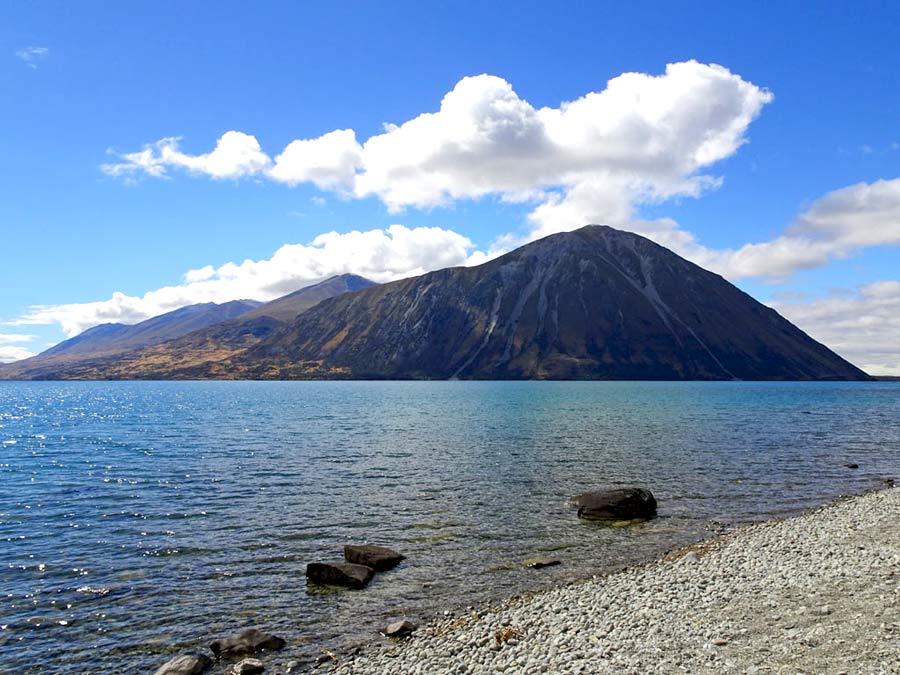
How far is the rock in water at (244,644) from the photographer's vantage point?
1969cm

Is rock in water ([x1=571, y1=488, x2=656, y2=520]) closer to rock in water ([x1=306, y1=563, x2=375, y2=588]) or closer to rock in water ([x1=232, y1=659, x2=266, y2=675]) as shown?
rock in water ([x1=306, y1=563, x2=375, y2=588])

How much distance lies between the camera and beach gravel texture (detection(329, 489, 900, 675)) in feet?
52.1

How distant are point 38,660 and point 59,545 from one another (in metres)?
13.8

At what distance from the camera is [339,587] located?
25.6 m

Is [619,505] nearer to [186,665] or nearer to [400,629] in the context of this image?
[400,629]

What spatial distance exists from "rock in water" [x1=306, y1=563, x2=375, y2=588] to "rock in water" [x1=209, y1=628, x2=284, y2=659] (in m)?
5.35

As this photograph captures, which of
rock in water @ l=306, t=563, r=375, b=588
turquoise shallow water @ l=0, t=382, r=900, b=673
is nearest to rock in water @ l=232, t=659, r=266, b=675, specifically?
turquoise shallow water @ l=0, t=382, r=900, b=673

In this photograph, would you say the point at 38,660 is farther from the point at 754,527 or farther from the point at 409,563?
the point at 754,527

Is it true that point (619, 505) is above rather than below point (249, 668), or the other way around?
above

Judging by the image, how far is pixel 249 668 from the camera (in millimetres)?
18453

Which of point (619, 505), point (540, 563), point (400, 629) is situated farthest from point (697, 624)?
point (619, 505)

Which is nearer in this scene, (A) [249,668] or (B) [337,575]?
(A) [249,668]

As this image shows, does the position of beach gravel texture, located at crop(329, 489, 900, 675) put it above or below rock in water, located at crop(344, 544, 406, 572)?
above

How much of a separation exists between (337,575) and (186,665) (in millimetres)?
8131
